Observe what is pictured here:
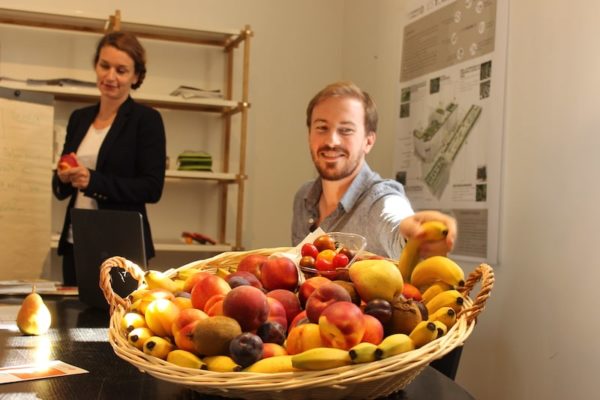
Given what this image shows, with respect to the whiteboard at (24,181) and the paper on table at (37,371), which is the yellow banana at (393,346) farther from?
the whiteboard at (24,181)

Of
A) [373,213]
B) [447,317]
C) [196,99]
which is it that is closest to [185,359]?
[447,317]

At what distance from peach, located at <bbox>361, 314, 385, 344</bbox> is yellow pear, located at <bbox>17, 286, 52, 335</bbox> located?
78cm

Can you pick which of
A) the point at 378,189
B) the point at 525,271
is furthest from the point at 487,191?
the point at 378,189

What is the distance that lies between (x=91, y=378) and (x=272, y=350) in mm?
308

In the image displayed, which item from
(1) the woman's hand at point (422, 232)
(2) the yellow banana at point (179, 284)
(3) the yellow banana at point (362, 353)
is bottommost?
(3) the yellow banana at point (362, 353)

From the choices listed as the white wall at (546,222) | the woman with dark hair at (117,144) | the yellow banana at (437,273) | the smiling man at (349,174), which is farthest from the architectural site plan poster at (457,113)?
the yellow banana at (437,273)

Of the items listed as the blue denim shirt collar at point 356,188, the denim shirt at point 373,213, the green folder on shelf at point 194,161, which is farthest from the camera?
the green folder on shelf at point 194,161

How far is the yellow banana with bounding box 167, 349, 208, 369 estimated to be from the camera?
87 cm

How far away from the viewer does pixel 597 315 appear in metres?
2.09

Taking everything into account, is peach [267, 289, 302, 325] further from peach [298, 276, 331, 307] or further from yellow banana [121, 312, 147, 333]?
yellow banana [121, 312, 147, 333]

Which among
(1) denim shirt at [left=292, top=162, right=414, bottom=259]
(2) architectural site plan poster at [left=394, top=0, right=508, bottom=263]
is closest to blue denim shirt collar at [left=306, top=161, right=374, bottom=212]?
(1) denim shirt at [left=292, top=162, right=414, bottom=259]

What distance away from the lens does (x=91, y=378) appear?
1028 millimetres

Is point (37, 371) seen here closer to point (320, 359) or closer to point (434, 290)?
point (320, 359)

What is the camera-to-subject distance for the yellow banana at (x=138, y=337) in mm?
953
